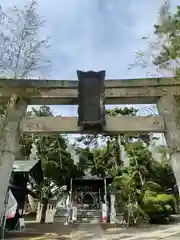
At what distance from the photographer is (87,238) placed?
1048 centimetres

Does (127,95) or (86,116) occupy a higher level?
(127,95)

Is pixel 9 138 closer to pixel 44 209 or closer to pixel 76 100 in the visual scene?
pixel 76 100

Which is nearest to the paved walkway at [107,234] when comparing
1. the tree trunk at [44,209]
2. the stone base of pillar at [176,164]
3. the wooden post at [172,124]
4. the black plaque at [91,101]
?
the stone base of pillar at [176,164]

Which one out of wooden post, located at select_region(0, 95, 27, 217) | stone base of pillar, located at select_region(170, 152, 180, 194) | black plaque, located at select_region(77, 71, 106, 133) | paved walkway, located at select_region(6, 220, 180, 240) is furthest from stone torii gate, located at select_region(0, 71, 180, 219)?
paved walkway, located at select_region(6, 220, 180, 240)

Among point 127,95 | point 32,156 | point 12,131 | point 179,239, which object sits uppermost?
point 32,156

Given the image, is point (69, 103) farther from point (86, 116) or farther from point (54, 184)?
point (54, 184)

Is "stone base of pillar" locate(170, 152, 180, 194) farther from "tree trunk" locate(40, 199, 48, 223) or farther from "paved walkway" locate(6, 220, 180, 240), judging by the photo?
"tree trunk" locate(40, 199, 48, 223)

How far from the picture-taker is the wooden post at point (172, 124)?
256 inches

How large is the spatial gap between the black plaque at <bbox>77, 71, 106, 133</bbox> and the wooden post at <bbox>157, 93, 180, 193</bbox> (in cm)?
149

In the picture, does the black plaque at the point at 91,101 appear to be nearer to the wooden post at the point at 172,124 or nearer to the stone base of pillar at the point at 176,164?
the wooden post at the point at 172,124

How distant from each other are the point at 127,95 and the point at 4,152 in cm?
322

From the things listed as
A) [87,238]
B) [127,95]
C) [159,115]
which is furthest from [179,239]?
[127,95]

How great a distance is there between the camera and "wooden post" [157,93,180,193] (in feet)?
21.3

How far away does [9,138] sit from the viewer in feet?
22.0
